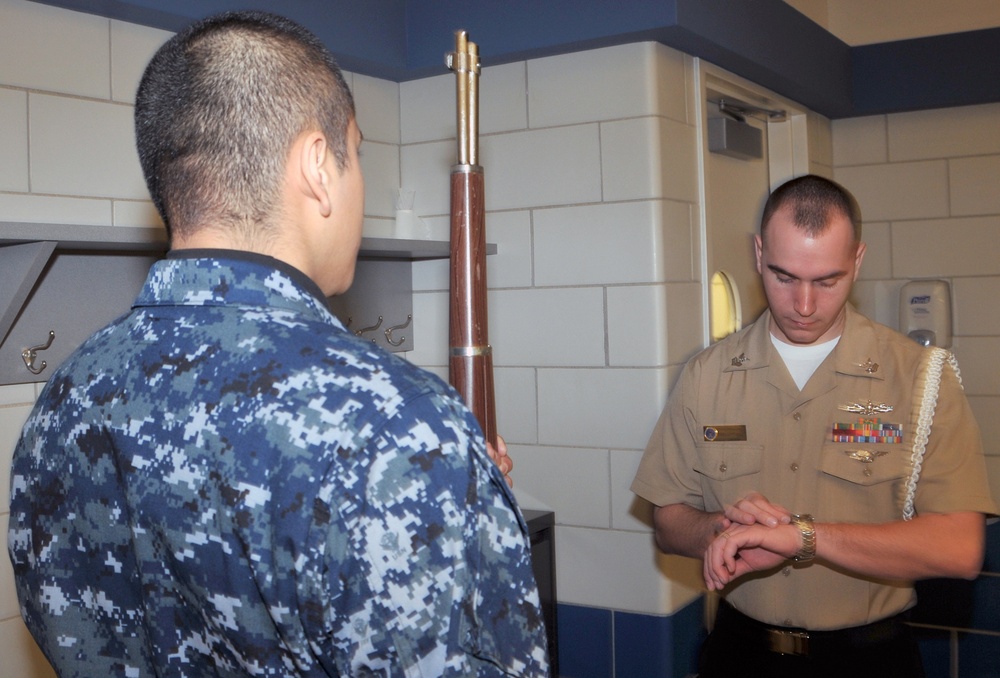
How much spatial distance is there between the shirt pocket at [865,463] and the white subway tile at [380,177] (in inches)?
46.1

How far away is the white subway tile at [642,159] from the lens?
1.99m

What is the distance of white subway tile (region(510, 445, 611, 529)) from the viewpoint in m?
2.08

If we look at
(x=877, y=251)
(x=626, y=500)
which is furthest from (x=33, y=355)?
(x=877, y=251)

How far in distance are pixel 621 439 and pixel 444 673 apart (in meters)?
1.45

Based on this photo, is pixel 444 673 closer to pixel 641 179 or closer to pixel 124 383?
pixel 124 383

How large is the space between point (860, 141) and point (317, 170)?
2.65m

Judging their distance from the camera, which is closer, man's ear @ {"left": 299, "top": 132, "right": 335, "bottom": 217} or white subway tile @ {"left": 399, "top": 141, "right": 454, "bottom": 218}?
man's ear @ {"left": 299, "top": 132, "right": 335, "bottom": 217}

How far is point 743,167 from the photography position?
257 cm

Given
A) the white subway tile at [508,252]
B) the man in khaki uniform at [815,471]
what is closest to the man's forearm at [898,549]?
the man in khaki uniform at [815,471]

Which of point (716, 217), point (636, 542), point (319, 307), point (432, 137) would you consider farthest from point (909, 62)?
point (319, 307)

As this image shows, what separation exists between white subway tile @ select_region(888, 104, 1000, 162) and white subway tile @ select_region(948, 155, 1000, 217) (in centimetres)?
3

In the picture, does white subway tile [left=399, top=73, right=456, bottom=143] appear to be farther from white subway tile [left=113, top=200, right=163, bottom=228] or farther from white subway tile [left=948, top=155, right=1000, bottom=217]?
white subway tile [left=948, top=155, right=1000, bottom=217]

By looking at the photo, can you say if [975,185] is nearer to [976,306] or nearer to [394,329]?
[976,306]

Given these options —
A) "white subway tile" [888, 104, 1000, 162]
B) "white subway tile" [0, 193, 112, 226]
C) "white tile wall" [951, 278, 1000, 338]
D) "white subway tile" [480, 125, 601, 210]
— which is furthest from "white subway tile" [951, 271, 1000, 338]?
"white subway tile" [0, 193, 112, 226]
